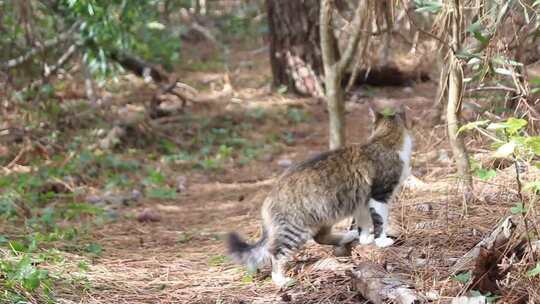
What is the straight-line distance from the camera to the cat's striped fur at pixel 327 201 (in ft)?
14.7

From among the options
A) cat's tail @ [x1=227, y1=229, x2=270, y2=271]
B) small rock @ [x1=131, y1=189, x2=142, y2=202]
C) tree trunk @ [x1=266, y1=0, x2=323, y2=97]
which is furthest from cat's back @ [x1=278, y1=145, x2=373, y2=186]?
tree trunk @ [x1=266, y1=0, x2=323, y2=97]

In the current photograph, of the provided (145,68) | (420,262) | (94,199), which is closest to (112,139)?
(94,199)

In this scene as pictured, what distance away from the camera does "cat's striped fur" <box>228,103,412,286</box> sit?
4.47 m

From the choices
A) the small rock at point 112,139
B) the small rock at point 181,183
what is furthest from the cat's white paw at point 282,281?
the small rock at point 112,139

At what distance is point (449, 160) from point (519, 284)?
119 inches

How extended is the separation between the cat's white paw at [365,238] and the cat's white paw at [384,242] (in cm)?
6

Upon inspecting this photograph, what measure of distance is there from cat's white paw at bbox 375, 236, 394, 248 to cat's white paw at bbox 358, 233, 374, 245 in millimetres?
65

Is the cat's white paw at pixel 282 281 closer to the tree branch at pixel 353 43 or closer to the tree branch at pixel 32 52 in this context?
the tree branch at pixel 353 43

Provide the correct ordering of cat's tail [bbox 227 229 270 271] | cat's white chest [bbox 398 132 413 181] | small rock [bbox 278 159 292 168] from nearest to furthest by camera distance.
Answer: cat's tail [bbox 227 229 270 271]
cat's white chest [bbox 398 132 413 181]
small rock [bbox 278 159 292 168]

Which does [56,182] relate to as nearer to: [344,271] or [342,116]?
[342,116]

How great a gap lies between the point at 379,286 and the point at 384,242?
83cm

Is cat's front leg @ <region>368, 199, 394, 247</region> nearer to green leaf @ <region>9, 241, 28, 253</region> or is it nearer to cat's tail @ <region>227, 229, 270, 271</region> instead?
cat's tail @ <region>227, 229, 270, 271</region>

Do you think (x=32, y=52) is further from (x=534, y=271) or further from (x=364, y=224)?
(x=534, y=271)

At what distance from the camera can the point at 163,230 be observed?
19.8 feet
